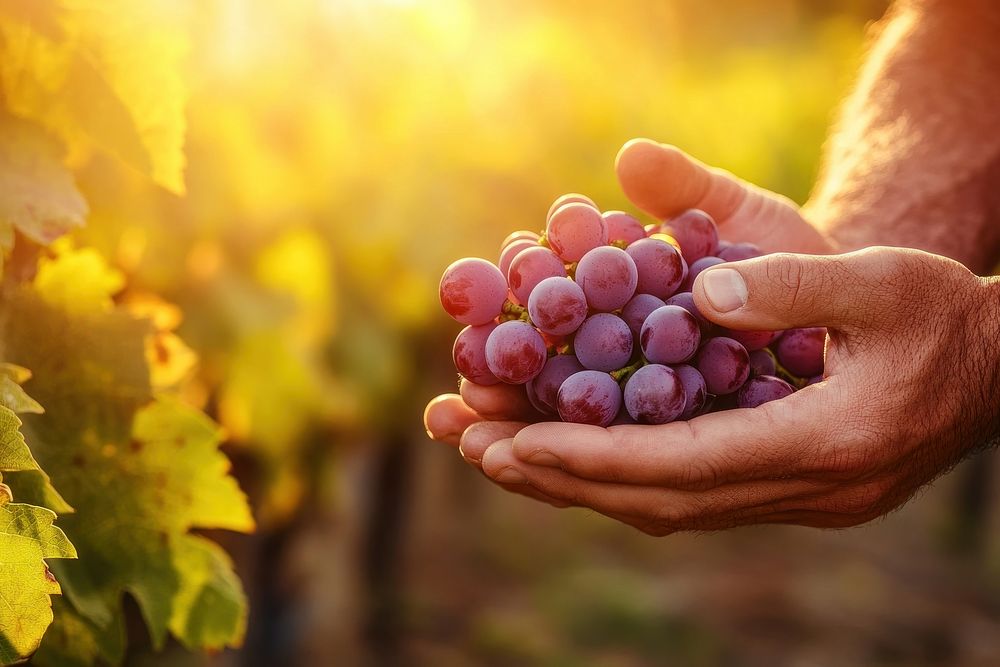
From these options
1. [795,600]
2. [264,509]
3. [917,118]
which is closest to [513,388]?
[917,118]

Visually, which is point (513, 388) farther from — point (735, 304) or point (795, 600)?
point (795, 600)

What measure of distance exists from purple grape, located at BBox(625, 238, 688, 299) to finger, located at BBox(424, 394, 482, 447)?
1.14 feet

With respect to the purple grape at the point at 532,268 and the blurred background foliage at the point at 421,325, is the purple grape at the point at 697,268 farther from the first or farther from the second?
the blurred background foliage at the point at 421,325

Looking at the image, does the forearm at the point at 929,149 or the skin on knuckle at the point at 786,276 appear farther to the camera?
the forearm at the point at 929,149

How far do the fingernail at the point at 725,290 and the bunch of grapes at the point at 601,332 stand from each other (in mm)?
50

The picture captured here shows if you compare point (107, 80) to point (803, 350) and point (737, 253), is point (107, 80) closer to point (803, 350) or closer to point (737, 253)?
point (737, 253)

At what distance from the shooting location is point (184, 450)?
41.9 inches

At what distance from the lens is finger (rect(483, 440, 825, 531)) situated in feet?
3.77

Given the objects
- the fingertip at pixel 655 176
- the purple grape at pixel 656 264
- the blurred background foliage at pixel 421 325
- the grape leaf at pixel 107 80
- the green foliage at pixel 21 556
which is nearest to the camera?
the green foliage at pixel 21 556

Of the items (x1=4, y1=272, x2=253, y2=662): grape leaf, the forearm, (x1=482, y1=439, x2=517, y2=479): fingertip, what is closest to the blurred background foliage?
(x1=4, y1=272, x2=253, y2=662): grape leaf

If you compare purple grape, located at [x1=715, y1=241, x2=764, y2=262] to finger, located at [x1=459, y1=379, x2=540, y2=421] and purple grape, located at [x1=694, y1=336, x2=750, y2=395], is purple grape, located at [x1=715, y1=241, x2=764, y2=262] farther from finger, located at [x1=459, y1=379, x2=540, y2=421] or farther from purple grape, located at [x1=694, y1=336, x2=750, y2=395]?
finger, located at [x1=459, y1=379, x2=540, y2=421]

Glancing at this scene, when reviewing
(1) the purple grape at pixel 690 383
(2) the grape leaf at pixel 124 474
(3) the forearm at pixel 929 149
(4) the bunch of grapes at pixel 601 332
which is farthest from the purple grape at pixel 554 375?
(3) the forearm at pixel 929 149

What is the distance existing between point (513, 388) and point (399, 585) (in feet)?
12.8

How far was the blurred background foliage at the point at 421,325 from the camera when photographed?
94.7 inches
